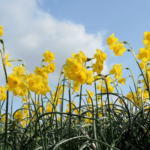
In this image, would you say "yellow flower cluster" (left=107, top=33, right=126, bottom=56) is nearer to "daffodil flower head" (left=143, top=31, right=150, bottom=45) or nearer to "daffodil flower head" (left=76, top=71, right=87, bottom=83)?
"daffodil flower head" (left=143, top=31, right=150, bottom=45)

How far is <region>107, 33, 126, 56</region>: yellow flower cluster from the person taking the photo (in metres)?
2.62

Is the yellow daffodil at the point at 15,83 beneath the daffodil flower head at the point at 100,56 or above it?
beneath

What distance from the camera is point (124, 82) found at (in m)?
3.20

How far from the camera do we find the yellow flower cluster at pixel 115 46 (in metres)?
2.62

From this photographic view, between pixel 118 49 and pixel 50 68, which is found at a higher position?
pixel 118 49

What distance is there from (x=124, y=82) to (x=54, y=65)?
148 centimetres

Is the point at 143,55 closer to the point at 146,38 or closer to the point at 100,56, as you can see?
the point at 146,38

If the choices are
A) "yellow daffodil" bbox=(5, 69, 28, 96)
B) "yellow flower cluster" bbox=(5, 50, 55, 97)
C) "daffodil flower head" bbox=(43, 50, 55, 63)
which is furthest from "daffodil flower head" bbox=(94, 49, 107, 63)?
"daffodil flower head" bbox=(43, 50, 55, 63)

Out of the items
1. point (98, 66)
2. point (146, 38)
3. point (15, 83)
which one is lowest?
point (15, 83)

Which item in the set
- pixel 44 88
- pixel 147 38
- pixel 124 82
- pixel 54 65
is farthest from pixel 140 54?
pixel 44 88

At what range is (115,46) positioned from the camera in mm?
2670

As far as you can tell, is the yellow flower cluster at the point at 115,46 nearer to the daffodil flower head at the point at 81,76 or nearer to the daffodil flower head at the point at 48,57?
the daffodil flower head at the point at 48,57

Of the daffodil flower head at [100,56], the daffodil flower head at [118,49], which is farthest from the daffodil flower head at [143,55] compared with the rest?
the daffodil flower head at [100,56]

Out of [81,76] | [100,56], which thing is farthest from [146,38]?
[81,76]
